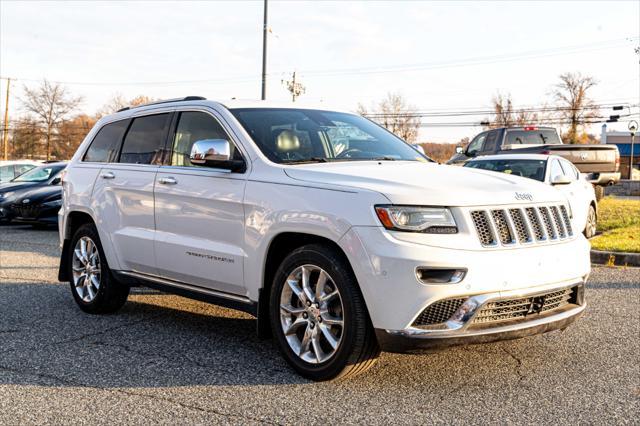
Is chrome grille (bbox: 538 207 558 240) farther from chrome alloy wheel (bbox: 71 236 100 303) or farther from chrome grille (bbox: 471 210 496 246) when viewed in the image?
chrome alloy wheel (bbox: 71 236 100 303)

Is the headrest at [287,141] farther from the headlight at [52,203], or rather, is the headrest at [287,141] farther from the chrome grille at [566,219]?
the headlight at [52,203]

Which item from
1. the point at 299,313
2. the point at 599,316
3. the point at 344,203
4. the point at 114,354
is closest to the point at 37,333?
the point at 114,354

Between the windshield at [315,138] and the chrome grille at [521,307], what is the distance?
163cm

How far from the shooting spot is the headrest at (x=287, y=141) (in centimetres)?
519

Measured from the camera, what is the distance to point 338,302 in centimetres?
444

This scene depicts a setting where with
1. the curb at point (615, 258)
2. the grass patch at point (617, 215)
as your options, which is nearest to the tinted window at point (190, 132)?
the curb at point (615, 258)

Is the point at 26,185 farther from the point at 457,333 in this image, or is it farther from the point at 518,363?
the point at 457,333

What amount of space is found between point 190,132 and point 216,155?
3.02 feet

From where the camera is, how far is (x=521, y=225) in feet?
14.6

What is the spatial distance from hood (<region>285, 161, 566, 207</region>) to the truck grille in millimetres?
67

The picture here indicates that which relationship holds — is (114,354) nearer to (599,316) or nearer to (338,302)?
(338,302)

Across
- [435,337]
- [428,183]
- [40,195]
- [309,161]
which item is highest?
[309,161]

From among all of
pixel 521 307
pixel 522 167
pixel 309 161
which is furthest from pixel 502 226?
pixel 522 167

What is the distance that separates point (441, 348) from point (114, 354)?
2.50 metres
